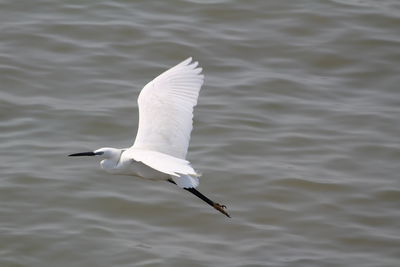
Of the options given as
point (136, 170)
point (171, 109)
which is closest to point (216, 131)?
point (171, 109)

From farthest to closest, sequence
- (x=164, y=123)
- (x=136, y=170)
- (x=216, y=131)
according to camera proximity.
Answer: (x=216, y=131), (x=164, y=123), (x=136, y=170)

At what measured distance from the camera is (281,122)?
26.9ft

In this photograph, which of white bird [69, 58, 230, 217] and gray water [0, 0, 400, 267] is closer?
white bird [69, 58, 230, 217]

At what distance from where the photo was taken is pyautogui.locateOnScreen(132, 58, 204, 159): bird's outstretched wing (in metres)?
6.30

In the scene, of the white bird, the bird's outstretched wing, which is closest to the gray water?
the white bird

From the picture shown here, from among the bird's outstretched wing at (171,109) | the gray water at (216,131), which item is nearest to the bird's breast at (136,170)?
the bird's outstretched wing at (171,109)

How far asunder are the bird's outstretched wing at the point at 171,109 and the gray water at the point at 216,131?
868 millimetres

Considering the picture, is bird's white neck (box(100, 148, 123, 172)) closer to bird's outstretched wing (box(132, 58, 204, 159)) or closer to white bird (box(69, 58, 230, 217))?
white bird (box(69, 58, 230, 217))

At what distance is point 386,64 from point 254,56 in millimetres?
1333

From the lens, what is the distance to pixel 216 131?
804 cm

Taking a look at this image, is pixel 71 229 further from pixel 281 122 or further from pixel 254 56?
pixel 254 56

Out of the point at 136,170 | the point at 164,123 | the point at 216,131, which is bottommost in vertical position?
the point at 216,131

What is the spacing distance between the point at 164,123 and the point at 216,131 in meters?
1.72

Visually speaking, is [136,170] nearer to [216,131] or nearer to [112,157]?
[112,157]
